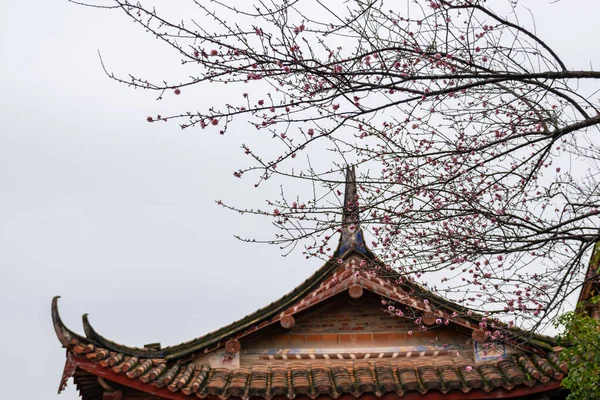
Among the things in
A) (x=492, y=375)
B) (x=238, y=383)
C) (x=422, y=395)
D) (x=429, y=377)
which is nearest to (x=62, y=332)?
(x=238, y=383)

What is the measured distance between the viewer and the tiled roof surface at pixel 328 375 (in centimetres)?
1010

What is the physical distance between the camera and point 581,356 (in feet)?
30.6

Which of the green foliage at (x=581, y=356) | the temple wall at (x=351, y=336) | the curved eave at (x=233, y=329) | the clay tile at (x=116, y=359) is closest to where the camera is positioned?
the green foliage at (x=581, y=356)

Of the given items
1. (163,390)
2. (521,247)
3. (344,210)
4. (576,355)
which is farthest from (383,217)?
(163,390)

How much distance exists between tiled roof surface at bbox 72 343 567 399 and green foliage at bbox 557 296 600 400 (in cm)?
74

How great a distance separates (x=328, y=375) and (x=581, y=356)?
3.09 meters

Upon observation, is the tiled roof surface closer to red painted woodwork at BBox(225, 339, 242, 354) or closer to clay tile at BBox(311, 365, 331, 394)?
clay tile at BBox(311, 365, 331, 394)

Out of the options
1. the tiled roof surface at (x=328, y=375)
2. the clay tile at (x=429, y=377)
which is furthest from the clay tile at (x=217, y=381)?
the clay tile at (x=429, y=377)

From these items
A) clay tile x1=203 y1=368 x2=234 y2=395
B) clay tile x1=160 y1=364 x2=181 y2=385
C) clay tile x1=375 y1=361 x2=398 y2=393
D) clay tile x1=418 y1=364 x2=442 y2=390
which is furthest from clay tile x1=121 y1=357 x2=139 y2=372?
clay tile x1=418 y1=364 x2=442 y2=390

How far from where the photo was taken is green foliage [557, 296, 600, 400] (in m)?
8.98

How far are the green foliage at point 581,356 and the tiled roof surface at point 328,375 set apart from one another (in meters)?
0.74

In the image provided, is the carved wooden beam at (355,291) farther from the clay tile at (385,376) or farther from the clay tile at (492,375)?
the clay tile at (492,375)

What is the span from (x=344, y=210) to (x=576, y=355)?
365 centimetres

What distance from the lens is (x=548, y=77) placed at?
22.1 ft
